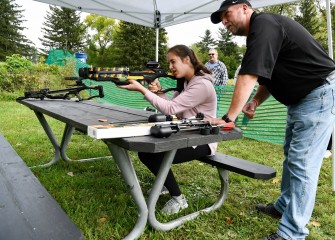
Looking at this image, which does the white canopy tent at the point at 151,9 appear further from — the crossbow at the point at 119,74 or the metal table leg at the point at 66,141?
the crossbow at the point at 119,74

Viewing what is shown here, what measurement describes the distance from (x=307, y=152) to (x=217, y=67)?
5255 millimetres

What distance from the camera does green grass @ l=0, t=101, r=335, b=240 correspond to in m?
2.35

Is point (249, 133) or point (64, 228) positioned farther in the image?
point (249, 133)

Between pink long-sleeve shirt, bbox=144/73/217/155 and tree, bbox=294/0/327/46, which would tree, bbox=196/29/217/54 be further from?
pink long-sleeve shirt, bbox=144/73/217/155

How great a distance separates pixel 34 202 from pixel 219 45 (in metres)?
58.6

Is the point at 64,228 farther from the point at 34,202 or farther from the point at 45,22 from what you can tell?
the point at 45,22

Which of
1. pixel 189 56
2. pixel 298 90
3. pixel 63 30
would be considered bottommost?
pixel 298 90

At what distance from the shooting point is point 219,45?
57.0 metres

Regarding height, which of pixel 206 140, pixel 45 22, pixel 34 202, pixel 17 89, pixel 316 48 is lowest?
pixel 17 89

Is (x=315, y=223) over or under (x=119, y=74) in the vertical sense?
under

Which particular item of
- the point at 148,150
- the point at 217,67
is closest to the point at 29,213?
the point at 148,150

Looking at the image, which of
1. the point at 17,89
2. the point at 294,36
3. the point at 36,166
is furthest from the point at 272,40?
the point at 17,89

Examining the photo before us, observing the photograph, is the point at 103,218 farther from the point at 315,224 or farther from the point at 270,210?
the point at 315,224

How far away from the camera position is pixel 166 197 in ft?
9.76
